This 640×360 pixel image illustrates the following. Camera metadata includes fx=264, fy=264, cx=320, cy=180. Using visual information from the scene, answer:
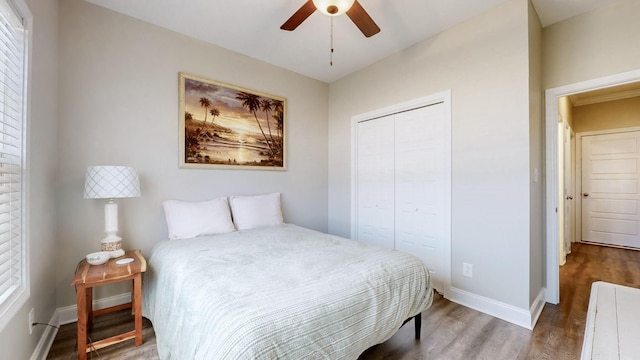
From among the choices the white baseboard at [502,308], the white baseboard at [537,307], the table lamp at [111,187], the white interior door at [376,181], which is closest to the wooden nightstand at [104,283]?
the table lamp at [111,187]

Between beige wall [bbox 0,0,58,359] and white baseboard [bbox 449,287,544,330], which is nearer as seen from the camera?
beige wall [bbox 0,0,58,359]

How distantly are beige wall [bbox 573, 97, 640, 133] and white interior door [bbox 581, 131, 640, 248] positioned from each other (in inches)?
6.7

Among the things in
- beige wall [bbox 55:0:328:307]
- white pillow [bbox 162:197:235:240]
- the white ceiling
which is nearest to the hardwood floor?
beige wall [bbox 55:0:328:307]

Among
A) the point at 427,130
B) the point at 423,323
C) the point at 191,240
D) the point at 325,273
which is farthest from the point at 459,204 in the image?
the point at 191,240

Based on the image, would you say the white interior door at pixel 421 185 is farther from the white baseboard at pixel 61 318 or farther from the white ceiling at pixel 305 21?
the white baseboard at pixel 61 318

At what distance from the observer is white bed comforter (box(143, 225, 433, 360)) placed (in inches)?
41.5

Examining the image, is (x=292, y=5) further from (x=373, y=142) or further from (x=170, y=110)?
(x=373, y=142)

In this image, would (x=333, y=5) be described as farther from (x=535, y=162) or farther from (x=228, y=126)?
(x=535, y=162)

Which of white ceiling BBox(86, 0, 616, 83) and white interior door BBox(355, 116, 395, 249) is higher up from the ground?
white ceiling BBox(86, 0, 616, 83)

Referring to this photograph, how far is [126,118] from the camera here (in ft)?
7.88

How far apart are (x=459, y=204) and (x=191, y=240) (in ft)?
8.13

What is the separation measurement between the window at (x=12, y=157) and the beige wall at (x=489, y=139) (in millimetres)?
3090

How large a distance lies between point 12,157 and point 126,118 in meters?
1.08

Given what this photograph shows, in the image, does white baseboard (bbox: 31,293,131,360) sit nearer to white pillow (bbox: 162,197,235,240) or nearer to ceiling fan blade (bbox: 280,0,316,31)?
white pillow (bbox: 162,197,235,240)
